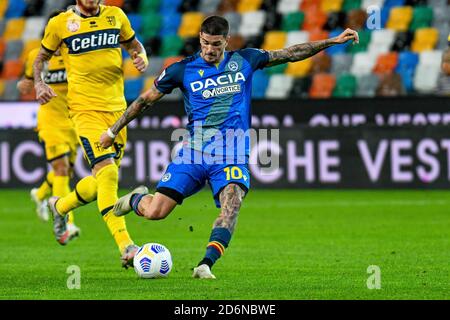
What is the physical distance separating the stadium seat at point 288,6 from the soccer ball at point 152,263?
13550 mm

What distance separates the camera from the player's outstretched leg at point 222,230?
353 inches

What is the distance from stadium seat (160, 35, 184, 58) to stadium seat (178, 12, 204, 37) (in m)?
0.15

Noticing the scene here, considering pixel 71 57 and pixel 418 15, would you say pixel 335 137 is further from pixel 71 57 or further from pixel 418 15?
pixel 71 57

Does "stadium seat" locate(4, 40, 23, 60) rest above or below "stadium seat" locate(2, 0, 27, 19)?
below

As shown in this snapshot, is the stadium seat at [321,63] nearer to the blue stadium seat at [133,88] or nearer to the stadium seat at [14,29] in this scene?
the blue stadium seat at [133,88]

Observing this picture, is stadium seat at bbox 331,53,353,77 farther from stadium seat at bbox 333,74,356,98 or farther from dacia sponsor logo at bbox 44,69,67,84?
dacia sponsor logo at bbox 44,69,67,84

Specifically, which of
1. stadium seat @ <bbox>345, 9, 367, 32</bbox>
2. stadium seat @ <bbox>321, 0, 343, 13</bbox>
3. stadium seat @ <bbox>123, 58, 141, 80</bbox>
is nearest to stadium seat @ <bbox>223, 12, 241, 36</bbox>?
stadium seat @ <bbox>321, 0, 343, 13</bbox>

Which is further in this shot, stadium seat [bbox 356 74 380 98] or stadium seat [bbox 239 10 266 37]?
stadium seat [bbox 239 10 266 37]

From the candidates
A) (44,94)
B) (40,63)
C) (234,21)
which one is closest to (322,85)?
(234,21)

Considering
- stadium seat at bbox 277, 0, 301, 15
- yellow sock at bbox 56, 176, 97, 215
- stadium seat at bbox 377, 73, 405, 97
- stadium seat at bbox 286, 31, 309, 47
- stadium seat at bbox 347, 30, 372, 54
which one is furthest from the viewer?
stadium seat at bbox 277, 0, 301, 15

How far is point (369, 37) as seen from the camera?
21453 millimetres

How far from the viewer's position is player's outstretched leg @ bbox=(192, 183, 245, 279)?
8.96m

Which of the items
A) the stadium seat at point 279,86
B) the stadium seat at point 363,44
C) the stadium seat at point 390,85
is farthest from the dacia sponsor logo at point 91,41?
the stadium seat at point 363,44

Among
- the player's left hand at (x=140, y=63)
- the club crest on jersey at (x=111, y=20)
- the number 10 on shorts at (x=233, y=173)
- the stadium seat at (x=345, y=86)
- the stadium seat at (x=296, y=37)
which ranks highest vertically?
the stadium seat at (x=296, y=37)
